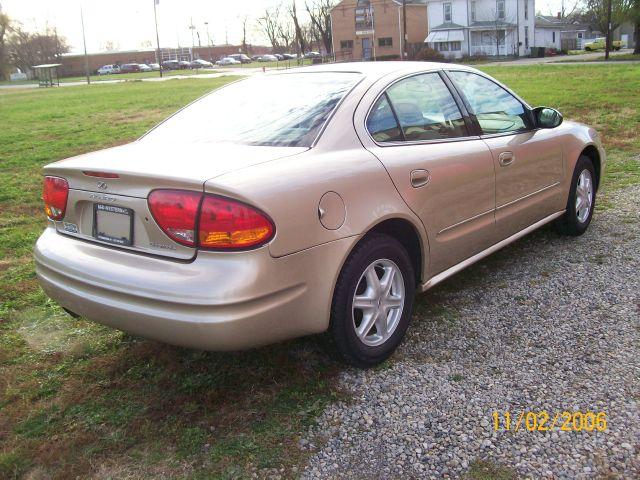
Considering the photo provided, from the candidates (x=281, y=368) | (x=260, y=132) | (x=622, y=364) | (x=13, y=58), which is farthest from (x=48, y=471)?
(x=13, y=58)

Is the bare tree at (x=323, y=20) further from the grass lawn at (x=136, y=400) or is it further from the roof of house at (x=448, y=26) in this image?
the grass lawn at (x=136, y=400)

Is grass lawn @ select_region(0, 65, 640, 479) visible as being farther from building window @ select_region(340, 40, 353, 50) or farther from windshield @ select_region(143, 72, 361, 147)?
building window @ select_region(340, 40, 353, 50)

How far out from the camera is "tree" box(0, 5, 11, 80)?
7856 cm

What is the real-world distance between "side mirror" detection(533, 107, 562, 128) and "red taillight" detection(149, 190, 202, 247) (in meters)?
2.97

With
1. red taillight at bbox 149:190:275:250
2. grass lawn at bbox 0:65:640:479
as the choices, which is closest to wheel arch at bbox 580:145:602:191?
grass lawn at bbox 0:65:640:479

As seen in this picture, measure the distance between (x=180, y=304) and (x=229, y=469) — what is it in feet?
2.29

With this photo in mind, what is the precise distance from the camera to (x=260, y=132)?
3299 millimetres

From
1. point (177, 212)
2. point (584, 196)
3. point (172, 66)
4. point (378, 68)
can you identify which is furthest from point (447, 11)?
point (177, 212)

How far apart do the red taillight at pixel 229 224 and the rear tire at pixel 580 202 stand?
3360 mm

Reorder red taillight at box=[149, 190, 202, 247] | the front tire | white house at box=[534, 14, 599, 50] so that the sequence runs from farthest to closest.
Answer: white house at box=[534, 14, 599, 50], the front tire, red taillight at box=[149, 190, 202, 247]

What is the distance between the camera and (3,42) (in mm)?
81500

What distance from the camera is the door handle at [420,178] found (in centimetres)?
338

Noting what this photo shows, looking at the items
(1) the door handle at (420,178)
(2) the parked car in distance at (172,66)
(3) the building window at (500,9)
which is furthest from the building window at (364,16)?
(1) the door handle at (420,178)

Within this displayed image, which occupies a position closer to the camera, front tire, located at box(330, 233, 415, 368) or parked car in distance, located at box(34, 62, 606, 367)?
parked car in distance, located at box(34, 62, 606, 367)
